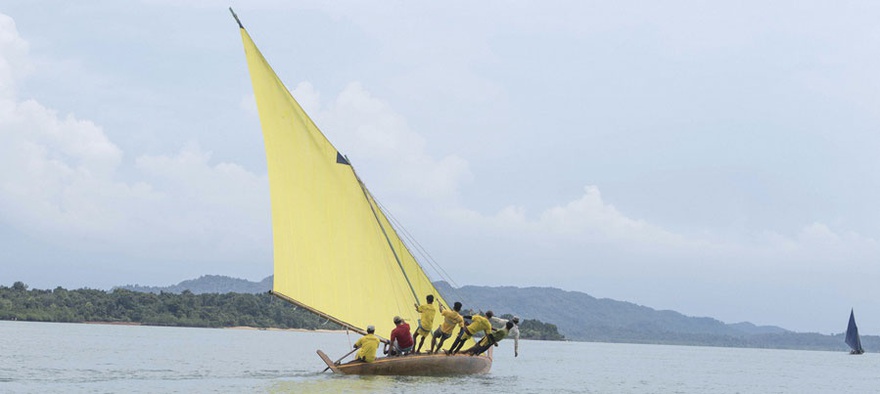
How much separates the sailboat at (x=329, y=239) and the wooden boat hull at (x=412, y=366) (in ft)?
0.11

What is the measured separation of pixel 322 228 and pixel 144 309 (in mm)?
96150

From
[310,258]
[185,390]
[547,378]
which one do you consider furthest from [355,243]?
[547,378]

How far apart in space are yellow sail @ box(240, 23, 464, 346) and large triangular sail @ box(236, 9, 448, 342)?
1.2 inches

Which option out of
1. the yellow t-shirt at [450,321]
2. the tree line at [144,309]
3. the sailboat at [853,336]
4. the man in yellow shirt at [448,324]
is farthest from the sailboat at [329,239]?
the sailboat at [853,336]

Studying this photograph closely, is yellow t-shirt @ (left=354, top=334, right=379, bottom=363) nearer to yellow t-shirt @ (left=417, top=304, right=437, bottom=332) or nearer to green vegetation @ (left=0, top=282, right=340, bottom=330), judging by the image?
yellow t-shirt @ (left=417, top=304, right=437, bottom=332)

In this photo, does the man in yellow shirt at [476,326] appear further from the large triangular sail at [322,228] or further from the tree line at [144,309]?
the tree line at [144,309]

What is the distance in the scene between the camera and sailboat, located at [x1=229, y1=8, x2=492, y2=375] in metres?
30.5

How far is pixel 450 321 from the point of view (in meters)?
33.9

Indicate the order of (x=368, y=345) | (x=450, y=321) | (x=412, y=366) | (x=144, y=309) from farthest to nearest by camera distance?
(x=144, y=309) < (x=450, y=321) < (x=412, y=366) < (x=368, y=345)

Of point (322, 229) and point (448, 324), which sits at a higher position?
point (322, 229)

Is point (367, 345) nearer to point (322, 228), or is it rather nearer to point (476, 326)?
A: point (322, 228)

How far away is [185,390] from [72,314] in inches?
3775

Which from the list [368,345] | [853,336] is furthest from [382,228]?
[853,336]

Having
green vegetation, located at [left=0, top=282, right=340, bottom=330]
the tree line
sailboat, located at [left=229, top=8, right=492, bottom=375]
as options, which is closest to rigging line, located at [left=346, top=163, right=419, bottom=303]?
sailboat, located at [left=229, top=8, right=492, bottom=375]
